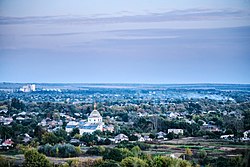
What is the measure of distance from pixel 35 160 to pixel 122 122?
1645 millimetres

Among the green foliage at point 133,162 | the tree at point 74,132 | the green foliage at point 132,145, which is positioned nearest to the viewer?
the green foliage at point 133,162

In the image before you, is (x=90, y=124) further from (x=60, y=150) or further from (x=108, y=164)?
(x=108, y=164)

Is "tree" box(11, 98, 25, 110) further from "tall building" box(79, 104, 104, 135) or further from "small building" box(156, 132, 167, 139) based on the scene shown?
"small building" box(156, 132, 167, 139)

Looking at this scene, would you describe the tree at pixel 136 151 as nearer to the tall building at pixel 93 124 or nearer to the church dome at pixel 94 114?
the tall building at pixel 93 124

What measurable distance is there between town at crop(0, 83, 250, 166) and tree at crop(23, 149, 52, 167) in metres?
0.09

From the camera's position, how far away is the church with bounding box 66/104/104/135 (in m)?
6.17

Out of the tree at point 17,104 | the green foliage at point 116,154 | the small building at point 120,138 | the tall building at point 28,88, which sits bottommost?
the green foliage at point 116,154

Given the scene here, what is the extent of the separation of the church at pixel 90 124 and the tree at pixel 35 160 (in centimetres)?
91

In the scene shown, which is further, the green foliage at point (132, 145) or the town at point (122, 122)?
the green foliage at point (132, 145)

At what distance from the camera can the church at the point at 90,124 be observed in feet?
20.3

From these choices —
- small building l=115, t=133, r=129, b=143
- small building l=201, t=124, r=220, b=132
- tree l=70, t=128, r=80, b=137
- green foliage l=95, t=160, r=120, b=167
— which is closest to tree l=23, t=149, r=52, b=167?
green foliage l=95, t=160, r=120, b=167

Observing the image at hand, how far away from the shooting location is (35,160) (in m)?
5.19

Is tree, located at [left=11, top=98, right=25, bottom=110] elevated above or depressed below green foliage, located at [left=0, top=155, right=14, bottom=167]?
above

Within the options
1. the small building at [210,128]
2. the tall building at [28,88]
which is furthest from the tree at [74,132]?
the small building at [210,128]
